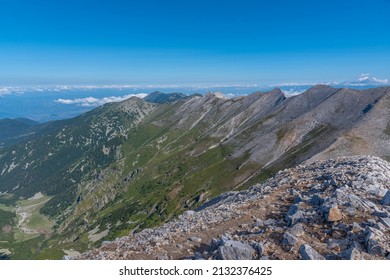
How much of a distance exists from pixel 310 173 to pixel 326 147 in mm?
169533

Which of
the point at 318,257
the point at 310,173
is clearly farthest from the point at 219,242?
the point at 310,173

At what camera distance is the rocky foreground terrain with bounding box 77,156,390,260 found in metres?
18.7

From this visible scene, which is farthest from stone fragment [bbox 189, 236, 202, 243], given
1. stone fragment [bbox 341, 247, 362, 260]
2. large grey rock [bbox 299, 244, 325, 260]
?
stone fragment [bbox 341, 247, 362, 260]

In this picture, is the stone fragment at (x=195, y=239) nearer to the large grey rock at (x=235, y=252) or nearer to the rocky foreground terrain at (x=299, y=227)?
the rocky foreground terrain at (x=299, y=227)

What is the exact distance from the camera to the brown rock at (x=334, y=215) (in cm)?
2156

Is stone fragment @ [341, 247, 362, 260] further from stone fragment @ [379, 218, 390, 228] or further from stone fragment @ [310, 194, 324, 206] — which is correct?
stone fragment @ [310, 194, 324, 206]

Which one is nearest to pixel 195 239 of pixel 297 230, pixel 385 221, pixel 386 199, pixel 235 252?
pixel 235 252

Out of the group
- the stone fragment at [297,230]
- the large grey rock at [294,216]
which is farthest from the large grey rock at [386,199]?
the stone fragment at [297,230]

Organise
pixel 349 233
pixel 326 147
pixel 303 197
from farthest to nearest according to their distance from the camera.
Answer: pixel 326 147 → pixel 303 197 → pixel 349 233

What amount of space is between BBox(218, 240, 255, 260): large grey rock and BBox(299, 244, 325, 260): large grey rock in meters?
2.83

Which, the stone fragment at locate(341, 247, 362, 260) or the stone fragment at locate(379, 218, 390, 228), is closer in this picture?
the stone fragment at locate(341, 247, 362, 260)
